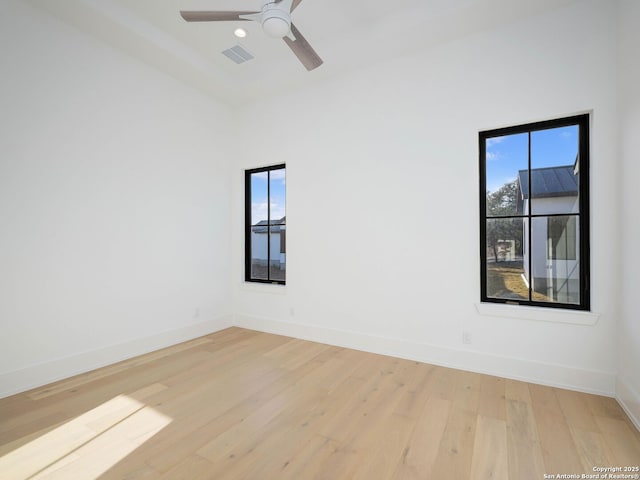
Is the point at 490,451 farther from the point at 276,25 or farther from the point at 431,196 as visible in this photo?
the point at 276,25

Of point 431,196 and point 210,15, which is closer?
point 210,15

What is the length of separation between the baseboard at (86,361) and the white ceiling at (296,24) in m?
3.17

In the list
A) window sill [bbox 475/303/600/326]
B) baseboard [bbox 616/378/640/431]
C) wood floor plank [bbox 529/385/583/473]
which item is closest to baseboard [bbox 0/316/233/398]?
window sill [bbox 475/303/600/326]

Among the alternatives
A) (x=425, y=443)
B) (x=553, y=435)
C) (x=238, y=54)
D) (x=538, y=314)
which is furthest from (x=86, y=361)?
(x=538, y=314)

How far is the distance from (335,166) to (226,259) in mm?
2162

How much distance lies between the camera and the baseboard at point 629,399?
6.68 feet

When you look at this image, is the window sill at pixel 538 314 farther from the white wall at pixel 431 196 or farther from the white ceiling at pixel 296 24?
the white ceiling at pixel 296 24

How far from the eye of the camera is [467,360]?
9.63ft

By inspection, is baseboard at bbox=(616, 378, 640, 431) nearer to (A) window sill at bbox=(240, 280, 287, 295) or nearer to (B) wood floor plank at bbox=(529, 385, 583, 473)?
(B) wood floor plank at bbox=(529, 385, 583, 473)

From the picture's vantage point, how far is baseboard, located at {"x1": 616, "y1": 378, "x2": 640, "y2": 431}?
2035mm

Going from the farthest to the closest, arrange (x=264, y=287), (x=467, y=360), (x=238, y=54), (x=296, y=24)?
1. (x=264, y=287)
2. (x=238, y=54)
3. (x=296, y=24)
4. (x=467, y=360)

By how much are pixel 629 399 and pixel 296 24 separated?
426 centimetres

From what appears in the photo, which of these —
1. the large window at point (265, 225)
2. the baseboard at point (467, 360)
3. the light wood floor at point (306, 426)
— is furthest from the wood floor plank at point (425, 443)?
the large window at point (265, 225)

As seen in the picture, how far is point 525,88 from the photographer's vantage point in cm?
272
